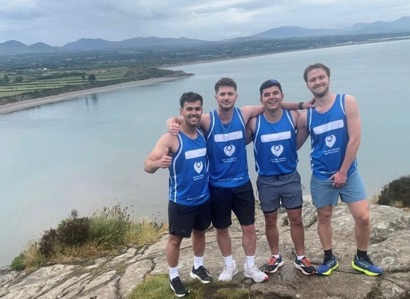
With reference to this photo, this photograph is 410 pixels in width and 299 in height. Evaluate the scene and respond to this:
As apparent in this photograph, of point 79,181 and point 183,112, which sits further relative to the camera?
point 79,181

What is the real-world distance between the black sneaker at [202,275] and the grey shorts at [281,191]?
890 millimetres

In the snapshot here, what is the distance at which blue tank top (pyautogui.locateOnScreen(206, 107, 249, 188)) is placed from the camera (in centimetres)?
441

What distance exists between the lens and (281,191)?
4.55 m

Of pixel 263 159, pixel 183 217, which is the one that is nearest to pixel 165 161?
pixel 183 217

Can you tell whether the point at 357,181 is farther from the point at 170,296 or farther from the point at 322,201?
the point at 170,296

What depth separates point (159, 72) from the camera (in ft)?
262

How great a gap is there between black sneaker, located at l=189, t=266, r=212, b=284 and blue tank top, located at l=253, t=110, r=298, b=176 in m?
1.18

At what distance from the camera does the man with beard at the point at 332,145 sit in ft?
14.2

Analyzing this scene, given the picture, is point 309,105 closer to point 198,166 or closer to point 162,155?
point 198,166

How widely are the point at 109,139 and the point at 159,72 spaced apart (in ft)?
163

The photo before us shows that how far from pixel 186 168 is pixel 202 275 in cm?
119

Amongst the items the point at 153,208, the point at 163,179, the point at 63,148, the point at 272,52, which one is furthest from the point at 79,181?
the point at 272,52

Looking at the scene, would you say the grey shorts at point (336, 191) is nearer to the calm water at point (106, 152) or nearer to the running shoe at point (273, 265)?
the running shoe at point (273, 265)

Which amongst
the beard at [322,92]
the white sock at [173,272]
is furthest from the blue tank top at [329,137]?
the white sock at [173,272]
